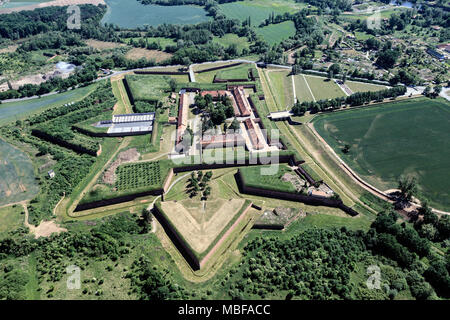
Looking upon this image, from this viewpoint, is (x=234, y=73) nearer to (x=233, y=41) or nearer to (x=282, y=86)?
(x=282, y=86)

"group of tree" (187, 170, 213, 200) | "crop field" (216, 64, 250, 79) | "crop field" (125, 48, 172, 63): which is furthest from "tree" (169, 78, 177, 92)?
"group of tree" (187, 170, 213, 200)

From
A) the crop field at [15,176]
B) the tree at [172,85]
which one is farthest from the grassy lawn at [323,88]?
the crop field at [15,176]

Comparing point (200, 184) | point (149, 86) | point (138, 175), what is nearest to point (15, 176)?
point (138, 175)

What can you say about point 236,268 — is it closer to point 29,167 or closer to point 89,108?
point 29,167

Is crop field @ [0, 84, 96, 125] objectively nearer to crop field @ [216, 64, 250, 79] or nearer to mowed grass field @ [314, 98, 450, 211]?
crop field @ [216, 64, 250, 79]

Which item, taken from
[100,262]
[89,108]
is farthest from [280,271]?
[89,108]

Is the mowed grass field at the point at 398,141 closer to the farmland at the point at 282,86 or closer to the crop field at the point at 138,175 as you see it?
the farmland at the point at 282,86
